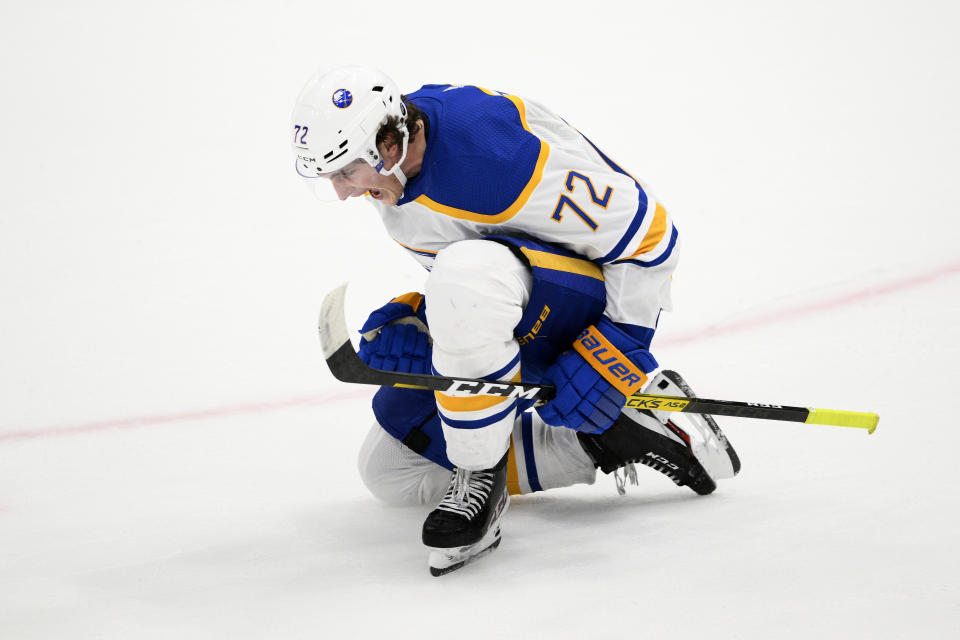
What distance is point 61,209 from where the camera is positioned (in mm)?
3809

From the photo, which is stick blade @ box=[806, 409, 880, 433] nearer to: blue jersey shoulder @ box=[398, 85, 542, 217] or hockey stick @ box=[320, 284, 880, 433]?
hockey stick @ box=[320, 284, 880, 433]

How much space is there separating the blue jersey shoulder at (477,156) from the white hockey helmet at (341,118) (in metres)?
0.07

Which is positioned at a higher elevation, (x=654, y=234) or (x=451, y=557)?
(x=654, y=234)

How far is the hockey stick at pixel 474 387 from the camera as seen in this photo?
1488 mm

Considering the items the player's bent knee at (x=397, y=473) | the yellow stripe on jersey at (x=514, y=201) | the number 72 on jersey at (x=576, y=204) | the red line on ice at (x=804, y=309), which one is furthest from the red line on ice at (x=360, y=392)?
the number 72 on jersey at (x=576, y=204)

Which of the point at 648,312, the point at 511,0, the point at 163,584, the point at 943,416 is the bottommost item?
the point at 163,584

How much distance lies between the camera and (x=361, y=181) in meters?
1.67

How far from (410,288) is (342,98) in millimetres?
1815

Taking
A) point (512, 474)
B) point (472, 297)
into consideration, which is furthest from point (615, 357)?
point (512, 474)

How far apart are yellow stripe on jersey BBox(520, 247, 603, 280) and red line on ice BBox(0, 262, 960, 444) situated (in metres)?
1.13

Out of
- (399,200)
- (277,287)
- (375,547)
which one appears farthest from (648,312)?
(277,287)

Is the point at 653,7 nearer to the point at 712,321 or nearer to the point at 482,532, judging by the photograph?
the point at 712,321

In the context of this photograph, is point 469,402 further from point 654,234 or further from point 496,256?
point 654,234

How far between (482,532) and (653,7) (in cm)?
381
